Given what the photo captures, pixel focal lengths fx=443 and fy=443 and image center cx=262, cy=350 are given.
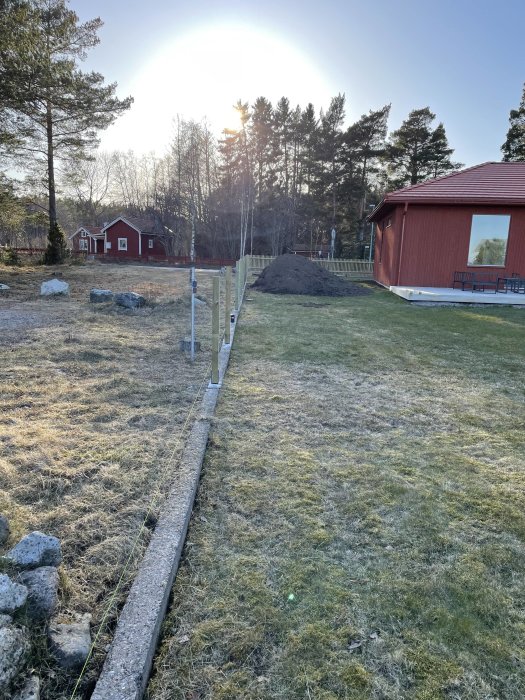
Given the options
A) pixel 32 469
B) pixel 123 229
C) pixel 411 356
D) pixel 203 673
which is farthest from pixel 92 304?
pixel 123 229

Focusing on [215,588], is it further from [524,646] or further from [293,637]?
[524,646]

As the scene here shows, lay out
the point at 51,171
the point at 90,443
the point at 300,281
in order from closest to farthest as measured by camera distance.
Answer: the point at 90,443, the point at 300,281, the point at 51,171

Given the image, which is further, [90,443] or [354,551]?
[90,443]

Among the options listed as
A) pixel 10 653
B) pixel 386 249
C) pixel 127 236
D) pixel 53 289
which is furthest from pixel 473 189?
pixel 127 236

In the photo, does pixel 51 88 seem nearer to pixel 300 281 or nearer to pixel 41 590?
pixel 300 281

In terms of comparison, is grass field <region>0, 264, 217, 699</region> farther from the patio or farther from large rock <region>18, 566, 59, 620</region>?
the patio

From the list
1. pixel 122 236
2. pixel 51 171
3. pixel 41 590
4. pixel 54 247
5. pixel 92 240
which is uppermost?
pixel 51 171

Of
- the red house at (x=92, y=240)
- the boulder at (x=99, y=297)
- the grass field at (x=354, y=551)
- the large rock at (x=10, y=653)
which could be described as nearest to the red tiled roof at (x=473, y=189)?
the boulder at (x=99, y=297)

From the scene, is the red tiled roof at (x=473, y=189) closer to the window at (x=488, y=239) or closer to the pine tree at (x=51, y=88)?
the window at (x=488, y=239)

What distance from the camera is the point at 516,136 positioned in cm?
2892

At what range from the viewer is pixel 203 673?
1.58 m

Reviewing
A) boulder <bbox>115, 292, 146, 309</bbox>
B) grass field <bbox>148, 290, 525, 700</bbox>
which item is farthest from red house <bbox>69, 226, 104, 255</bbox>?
grass field <bbox>148, 290, 525, 700</bbox>

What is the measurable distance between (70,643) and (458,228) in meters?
14.9

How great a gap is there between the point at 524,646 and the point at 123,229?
134 feet
